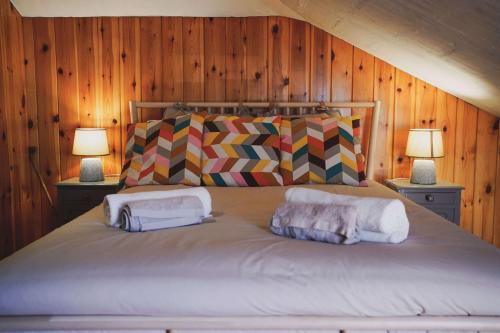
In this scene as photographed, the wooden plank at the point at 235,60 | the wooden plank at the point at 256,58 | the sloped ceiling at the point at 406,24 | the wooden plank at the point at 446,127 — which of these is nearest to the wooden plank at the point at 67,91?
the sloped ceiling at the point at 406,24

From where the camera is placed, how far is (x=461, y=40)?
6.57ft

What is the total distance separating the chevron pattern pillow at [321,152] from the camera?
251 centimetres

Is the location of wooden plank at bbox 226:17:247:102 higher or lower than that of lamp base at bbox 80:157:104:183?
higher

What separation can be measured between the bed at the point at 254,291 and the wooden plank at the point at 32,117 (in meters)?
2.14

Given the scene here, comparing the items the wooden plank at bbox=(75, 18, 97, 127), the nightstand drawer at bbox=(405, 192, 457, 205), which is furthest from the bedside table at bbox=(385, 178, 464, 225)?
the wooden plank at bbox=(75, 18, 97, 127)

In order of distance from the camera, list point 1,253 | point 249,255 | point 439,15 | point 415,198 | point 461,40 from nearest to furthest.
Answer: point 249,255
point 439,15
point 461,40
point 415,198
point 1,253

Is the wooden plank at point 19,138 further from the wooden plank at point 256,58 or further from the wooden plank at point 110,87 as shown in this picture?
the wooden plank at point 256,58

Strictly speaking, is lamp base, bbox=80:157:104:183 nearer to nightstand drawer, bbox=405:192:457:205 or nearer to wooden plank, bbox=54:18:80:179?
wooden plank, bbox=54:18:80:179

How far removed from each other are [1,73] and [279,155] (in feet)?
6.18

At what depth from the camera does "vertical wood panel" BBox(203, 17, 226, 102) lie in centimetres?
317

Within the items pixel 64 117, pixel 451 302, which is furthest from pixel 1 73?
pixel 451 302

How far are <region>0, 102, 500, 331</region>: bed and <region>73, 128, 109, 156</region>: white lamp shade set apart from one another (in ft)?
5.75

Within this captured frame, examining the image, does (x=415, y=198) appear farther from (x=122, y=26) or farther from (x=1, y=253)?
(x=1, y=253)

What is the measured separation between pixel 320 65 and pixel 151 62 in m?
1.17
